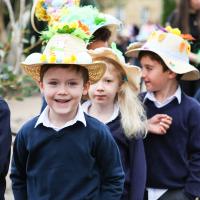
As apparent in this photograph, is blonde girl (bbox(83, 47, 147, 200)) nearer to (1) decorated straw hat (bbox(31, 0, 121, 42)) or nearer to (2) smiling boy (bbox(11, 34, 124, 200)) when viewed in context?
(1) decorated straw hat (bbox(31, 0, 121, 42))

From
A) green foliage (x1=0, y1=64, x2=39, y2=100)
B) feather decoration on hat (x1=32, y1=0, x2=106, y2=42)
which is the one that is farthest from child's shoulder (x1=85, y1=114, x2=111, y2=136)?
green foliage (x1=0, y1=64, x2=39, y2=100)

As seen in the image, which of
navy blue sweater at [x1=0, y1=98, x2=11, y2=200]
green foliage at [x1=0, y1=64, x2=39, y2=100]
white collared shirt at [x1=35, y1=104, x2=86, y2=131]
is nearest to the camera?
white collared shirt at [x1=35, y1=104, x2=86, y2=131]

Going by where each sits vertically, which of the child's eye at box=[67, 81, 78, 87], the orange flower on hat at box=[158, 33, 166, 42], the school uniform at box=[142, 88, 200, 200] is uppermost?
the orange flower on hat at box=[158, 33, 166, 42]

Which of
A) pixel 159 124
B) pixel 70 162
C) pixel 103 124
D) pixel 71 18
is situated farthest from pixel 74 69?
pixel 159 124

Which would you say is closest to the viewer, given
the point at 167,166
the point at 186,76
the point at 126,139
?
the point at 126,139

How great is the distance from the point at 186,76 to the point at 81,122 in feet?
4.68

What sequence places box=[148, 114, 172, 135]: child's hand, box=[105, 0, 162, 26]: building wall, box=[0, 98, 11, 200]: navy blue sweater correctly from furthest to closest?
box=[105, 0, 162, 26]: building wall → box=[148, 114, 172, 135]: child's hand → box=[0, 98, 11, 200]: navy blue sweater

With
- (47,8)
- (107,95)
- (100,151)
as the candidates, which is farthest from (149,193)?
(47,8)

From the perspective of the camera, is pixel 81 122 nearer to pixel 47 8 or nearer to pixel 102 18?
pixel 102 18

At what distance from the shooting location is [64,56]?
2.89 meters

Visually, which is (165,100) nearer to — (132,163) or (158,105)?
(158,105)

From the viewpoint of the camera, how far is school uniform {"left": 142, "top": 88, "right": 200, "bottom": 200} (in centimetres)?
381

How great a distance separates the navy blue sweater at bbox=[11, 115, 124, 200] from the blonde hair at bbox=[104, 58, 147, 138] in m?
0.50

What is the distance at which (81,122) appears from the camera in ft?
9.80
